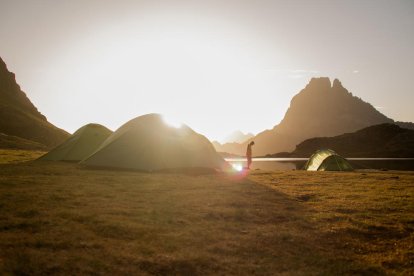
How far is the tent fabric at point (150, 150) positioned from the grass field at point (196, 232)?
21.9 feet

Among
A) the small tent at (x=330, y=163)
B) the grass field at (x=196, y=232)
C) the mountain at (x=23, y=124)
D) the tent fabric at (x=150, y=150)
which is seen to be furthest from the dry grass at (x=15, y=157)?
the mountain at (x=23, y=124)

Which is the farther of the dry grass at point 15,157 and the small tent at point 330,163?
the small tent at point 330,163

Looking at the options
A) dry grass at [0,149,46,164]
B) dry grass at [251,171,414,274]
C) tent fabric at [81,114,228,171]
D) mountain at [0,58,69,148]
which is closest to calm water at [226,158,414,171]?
tent fabric at [81,114,228,171]

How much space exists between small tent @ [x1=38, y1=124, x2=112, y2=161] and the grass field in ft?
42.1

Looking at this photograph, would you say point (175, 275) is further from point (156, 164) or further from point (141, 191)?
point (156, 164)

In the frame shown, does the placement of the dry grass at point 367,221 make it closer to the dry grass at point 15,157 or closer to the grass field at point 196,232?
the grass field at point 196,232

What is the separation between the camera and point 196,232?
25.0 feet

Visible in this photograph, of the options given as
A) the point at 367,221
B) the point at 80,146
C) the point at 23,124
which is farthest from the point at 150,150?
the point at 23,124

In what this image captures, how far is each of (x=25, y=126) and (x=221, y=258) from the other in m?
153

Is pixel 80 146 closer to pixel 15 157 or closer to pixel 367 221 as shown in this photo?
pixel 15 157

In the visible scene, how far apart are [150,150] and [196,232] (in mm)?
12789

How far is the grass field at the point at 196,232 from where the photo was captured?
18.7 ft

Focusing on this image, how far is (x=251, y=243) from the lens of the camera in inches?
277

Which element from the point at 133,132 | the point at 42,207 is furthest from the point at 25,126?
the point at 42,207
